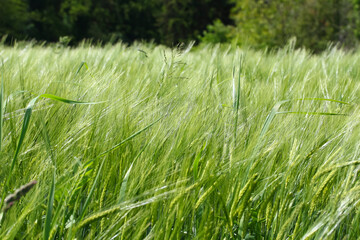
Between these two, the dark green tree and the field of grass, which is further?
the dark green tree

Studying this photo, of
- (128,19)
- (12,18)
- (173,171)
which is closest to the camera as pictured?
(173,171)

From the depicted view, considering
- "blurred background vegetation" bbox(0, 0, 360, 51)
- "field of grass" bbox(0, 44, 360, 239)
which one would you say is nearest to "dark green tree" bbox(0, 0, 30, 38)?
"blurred background vegetation" bbox(0, 0, 360, 51)

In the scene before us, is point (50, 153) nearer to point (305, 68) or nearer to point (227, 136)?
point (227, 136)

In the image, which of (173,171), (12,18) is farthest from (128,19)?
(173,171)

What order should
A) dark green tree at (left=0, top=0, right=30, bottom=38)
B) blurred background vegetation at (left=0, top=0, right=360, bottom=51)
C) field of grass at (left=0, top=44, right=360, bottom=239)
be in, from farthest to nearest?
1. dark green tree at (left=0, top=0, right=30, bottom=38)
2. blurred background vegetation at (left=0, top=0, right=360, bottom=51)
3. field of grass at (left=0, top=44, right=360, bottom=239)

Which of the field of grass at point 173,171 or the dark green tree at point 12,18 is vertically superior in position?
the field of grass at point 173,171

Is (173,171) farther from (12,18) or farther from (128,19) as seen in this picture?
(128,19)

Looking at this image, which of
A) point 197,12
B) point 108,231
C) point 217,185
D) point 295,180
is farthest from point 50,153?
point 197,12

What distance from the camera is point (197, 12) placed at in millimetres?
11016

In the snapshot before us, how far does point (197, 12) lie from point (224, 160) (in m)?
10.8

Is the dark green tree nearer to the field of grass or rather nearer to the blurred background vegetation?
the blurred background vegetation

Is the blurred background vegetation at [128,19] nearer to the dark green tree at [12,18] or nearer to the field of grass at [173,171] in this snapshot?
the dark green tree at [12,18]

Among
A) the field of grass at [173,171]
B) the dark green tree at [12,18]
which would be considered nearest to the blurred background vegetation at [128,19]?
the dark green tree at [12,18]

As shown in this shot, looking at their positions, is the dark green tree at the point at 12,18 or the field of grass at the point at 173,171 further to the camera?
the dark green tree at the point at 12,18
